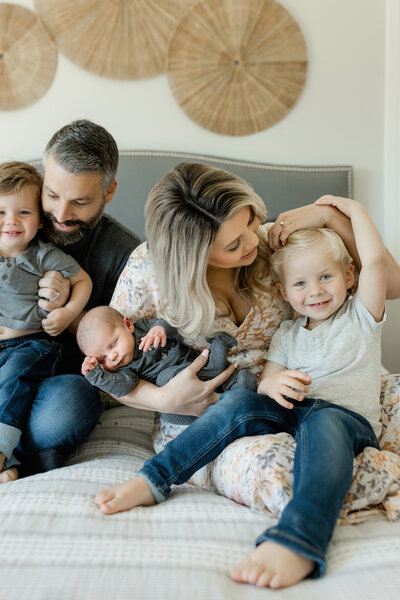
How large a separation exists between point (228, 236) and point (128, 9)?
173 centimetres

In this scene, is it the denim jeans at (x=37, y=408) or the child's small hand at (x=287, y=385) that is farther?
the denim jeans at (x=37, y=408)

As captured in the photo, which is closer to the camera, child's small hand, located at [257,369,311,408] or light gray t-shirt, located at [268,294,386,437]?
child's small hand, located at [257,369,311,408]

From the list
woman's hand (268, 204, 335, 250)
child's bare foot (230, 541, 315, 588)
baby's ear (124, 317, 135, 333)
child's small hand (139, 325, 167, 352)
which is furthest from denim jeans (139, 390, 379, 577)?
woman's hand (268, 204, 335, 250)

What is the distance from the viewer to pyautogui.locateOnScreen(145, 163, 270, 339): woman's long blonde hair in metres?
1.47

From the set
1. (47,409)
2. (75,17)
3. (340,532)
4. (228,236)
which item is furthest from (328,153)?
(340,532)

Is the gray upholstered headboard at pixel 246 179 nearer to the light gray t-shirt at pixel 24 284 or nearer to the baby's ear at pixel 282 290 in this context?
the light gray t-shirt at pixel 24 284

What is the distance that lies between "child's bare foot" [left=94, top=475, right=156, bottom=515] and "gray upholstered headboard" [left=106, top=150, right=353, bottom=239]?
1.44 metres

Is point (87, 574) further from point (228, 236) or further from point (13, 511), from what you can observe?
point (228, 236)

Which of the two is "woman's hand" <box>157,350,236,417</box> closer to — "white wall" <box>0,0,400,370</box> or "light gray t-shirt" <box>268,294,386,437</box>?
"light gray t-shirt" <box>268,294,386,437</box>

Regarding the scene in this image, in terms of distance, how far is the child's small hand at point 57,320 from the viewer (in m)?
1.74

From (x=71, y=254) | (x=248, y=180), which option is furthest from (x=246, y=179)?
(x=71, y=254)

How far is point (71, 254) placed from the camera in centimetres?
196

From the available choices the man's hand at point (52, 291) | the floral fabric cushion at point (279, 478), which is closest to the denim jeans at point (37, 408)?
the man's hand at point (52, 291)

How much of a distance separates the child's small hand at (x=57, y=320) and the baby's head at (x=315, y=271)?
26.5 inches
